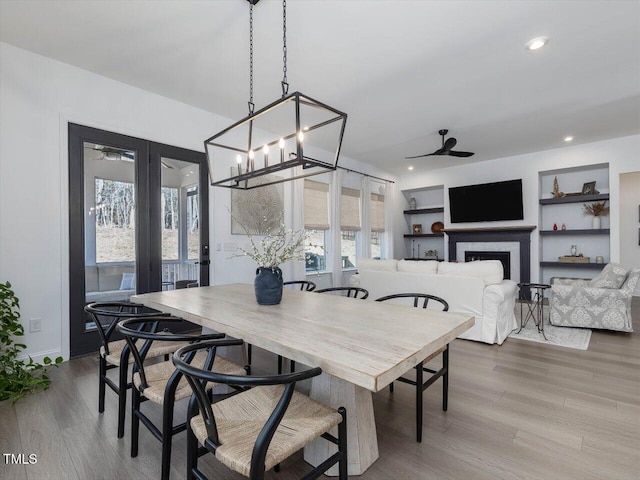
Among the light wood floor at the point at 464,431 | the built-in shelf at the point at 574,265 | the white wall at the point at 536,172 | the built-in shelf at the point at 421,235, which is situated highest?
the white wall at the point at 536,172

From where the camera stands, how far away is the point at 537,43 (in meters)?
2.75

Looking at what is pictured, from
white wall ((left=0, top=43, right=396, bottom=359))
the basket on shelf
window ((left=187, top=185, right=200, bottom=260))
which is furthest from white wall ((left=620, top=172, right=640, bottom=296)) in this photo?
white wall ((left=0, top=43, right=396, bottom=359))

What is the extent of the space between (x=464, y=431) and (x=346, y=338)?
1153 mm

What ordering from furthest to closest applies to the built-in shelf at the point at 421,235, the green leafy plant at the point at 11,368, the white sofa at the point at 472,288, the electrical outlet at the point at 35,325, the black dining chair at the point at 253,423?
the built-in shelf at the point at 421,235
the white sofa at the point at 472,288
the electrical outlet at the point at 35,325
the green leafy plant at the point at 11,368
the black dining chair at the point at 253,423

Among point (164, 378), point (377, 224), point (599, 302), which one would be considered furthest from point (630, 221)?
point (164, 378)

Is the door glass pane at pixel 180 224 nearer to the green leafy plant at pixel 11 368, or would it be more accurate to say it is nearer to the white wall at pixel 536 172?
the green leafy plant at pixel 11 368

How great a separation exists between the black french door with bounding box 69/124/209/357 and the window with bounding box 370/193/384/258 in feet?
13.3

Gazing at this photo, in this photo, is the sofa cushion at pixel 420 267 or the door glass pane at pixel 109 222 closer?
the door glass pane at pixel 109 222

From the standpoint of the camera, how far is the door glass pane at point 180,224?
12.2ft

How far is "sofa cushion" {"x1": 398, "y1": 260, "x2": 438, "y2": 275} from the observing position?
12.3 feet

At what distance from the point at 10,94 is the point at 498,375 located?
4778 mm

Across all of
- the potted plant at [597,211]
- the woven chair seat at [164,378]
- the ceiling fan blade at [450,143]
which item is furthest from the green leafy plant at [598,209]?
the woven chair seat at [164,378]

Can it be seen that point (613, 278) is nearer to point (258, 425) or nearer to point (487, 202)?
point (487, 202)

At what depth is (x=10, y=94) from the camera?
2762mm
